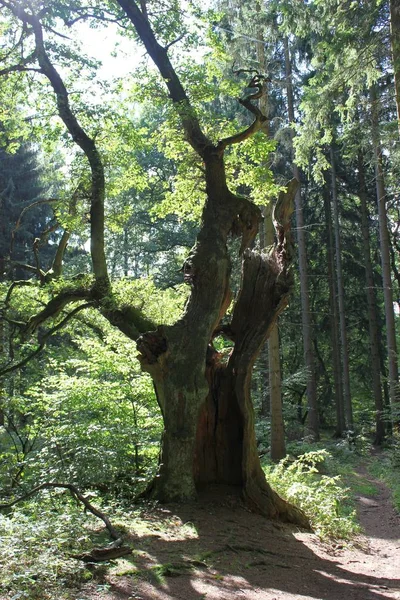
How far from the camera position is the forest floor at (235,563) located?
4594 mm

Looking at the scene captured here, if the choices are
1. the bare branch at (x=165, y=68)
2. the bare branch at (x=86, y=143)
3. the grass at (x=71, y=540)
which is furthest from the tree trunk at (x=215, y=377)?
the bare branch at (x=86, y=143)

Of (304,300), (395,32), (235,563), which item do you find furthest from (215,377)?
(304,300)

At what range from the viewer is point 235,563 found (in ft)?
18.7

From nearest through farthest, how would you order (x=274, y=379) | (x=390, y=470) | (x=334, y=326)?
1. (x=274, y=379)
2. (x=390, y=470)
3. (x=334, y=326)

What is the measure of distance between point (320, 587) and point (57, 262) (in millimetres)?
7163

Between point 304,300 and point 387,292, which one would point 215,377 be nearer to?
point 387,292

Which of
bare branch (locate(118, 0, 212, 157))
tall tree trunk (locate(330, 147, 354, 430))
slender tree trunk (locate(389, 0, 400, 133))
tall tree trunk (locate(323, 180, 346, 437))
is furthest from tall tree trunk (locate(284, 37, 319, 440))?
bare branch (locate(118, 0, 212, 157))

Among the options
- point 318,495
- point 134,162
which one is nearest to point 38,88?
point 134,162

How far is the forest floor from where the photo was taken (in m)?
4.59

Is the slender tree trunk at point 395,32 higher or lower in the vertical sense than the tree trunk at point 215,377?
higher

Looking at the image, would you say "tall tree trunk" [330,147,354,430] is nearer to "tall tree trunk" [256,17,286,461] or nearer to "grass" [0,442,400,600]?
"tall tree trunk" [256,17,286,461]

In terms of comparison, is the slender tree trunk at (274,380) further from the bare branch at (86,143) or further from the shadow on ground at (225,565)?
the shadow on ground at (225,565)

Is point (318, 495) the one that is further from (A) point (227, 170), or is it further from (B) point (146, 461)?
(A) point (227, 170)

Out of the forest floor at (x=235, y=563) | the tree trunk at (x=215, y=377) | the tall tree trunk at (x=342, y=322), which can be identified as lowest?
the forest floor at (x=235, y=563)
